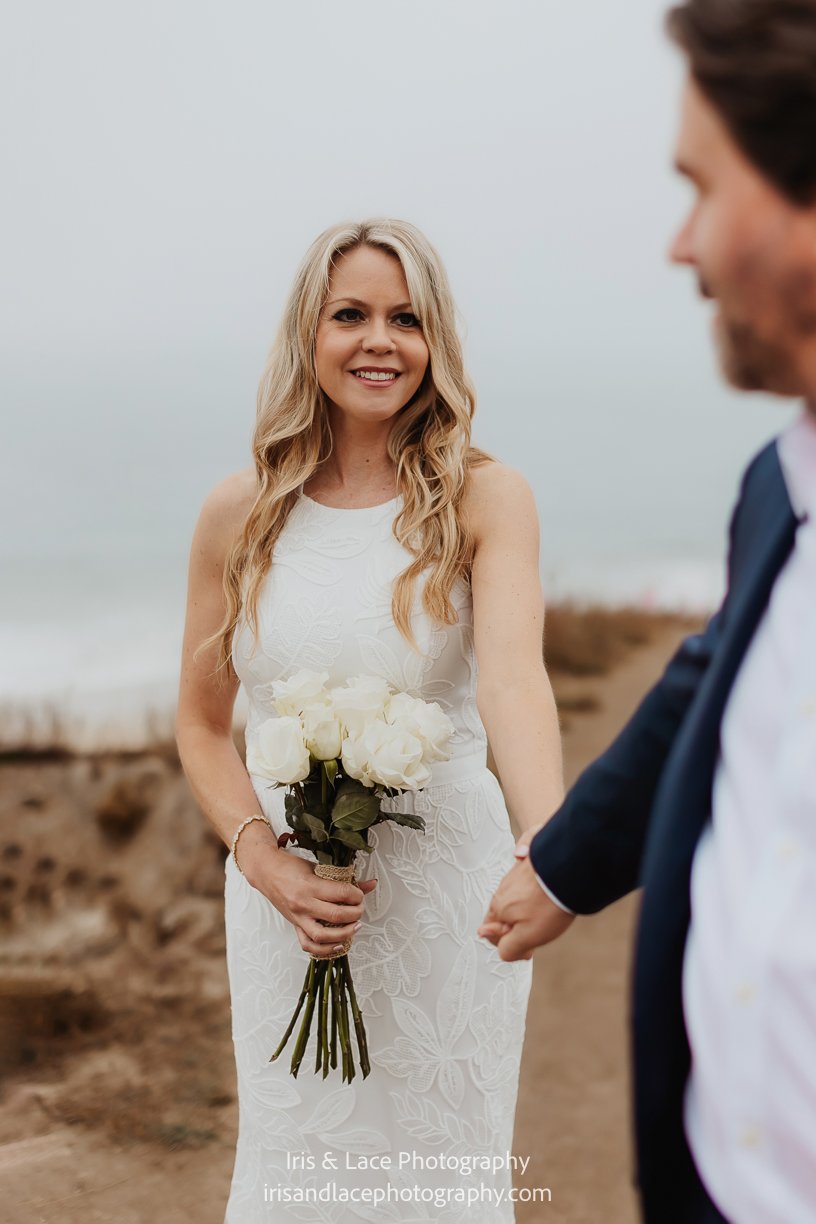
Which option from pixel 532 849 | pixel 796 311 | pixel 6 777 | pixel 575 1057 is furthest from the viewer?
pixel 6 777

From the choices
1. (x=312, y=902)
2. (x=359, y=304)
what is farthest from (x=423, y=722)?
(x=359, y=304)

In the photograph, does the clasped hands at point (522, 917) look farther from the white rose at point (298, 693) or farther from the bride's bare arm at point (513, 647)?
the white rose at point (298, 693)

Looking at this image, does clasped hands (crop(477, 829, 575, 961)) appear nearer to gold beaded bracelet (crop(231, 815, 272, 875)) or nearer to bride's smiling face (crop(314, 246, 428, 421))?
gold beaded bracelet (crop(231, 815, 272, 875))

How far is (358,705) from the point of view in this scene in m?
2.53

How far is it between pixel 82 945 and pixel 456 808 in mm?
4507

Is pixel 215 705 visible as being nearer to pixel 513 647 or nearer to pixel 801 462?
pixel 513 647

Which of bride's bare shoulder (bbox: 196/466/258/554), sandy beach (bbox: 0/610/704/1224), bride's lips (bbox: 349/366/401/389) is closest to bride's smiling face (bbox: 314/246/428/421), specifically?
bride's lips (bbox: 349/366/401/389)

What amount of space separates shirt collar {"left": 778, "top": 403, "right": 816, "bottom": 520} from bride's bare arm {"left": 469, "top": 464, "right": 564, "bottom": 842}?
1194mm

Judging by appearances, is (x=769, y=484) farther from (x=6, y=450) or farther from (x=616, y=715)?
(x=6, y=450)

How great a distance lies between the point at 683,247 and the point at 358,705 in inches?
52.2

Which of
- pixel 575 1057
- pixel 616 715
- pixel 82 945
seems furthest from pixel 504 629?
pixel 616 715

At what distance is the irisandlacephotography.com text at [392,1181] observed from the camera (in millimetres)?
3012

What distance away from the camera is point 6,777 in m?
8.33

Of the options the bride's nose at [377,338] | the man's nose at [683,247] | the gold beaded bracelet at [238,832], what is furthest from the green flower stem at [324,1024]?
the man's nose at [683,247]
